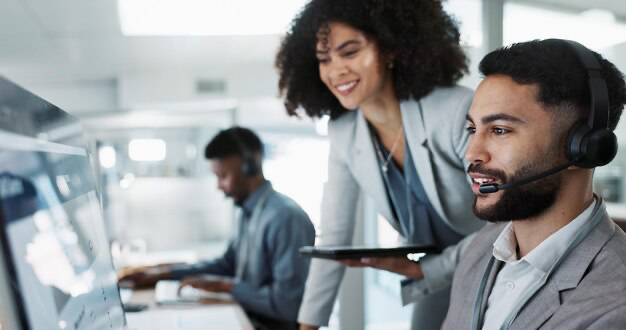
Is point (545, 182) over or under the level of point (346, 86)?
under

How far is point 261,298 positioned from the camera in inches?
77.3

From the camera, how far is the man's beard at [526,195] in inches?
34.3

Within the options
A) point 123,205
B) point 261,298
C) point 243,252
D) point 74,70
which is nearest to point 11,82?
point 261,298

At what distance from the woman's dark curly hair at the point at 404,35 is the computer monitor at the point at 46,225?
2.74 ft

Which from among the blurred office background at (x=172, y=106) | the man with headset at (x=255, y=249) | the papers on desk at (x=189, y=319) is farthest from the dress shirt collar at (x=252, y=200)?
the papers on desk at (x=189, y=319)

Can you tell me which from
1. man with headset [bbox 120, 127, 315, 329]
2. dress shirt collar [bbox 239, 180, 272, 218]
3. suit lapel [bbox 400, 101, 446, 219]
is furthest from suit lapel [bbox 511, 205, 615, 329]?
dress shirt collar [bbox 239, 180, 272, 218]

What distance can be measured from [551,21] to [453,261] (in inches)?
35.9

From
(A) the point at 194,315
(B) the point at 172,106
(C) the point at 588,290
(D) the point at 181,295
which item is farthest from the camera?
(B) the point at 172,106

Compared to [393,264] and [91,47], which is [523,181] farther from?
[91,47]

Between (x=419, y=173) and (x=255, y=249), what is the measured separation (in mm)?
959

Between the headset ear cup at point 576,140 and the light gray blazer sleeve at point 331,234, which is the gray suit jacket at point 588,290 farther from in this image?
the light gray blazer sleeve at point 331,234

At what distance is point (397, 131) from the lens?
148 centimetres

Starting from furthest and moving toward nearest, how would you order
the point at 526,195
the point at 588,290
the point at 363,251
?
the point at 363,251
the point at 526,195
the point at 588,290

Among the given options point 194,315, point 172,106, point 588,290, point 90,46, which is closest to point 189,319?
point 194,315
